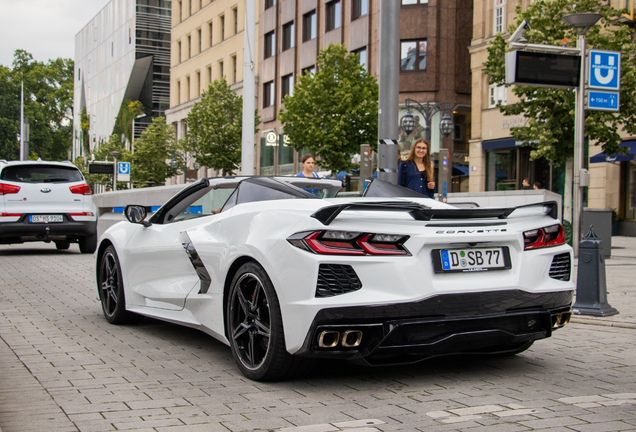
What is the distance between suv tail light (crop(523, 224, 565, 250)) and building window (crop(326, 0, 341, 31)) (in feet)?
121

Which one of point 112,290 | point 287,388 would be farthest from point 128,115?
point 287,388

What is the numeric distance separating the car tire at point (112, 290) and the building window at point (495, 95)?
1060 inches

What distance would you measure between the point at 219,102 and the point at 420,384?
126 feet

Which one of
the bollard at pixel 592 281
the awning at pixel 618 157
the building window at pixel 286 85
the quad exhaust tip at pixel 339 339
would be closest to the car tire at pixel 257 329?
the quad exhaust tip at pixel 339 339

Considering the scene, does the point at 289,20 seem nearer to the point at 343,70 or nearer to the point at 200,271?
the point at 343,70

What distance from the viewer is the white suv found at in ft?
45.5

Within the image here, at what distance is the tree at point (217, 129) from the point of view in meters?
40.2

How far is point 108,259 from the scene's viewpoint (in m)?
6.75

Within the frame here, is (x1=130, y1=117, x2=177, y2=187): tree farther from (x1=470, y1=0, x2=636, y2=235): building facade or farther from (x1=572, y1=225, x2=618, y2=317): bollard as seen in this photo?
(x1=572, y1=225, x2=618, y2=317): bollard

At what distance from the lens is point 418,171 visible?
9.18 metres

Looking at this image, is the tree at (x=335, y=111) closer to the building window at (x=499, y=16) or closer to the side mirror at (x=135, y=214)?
the building window at (x=499, y=16)

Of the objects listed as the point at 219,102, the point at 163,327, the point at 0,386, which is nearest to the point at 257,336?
the point at 0,386

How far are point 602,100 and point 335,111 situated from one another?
18.6 metres

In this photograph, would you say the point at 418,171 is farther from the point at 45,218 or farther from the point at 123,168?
the point at 123,168
